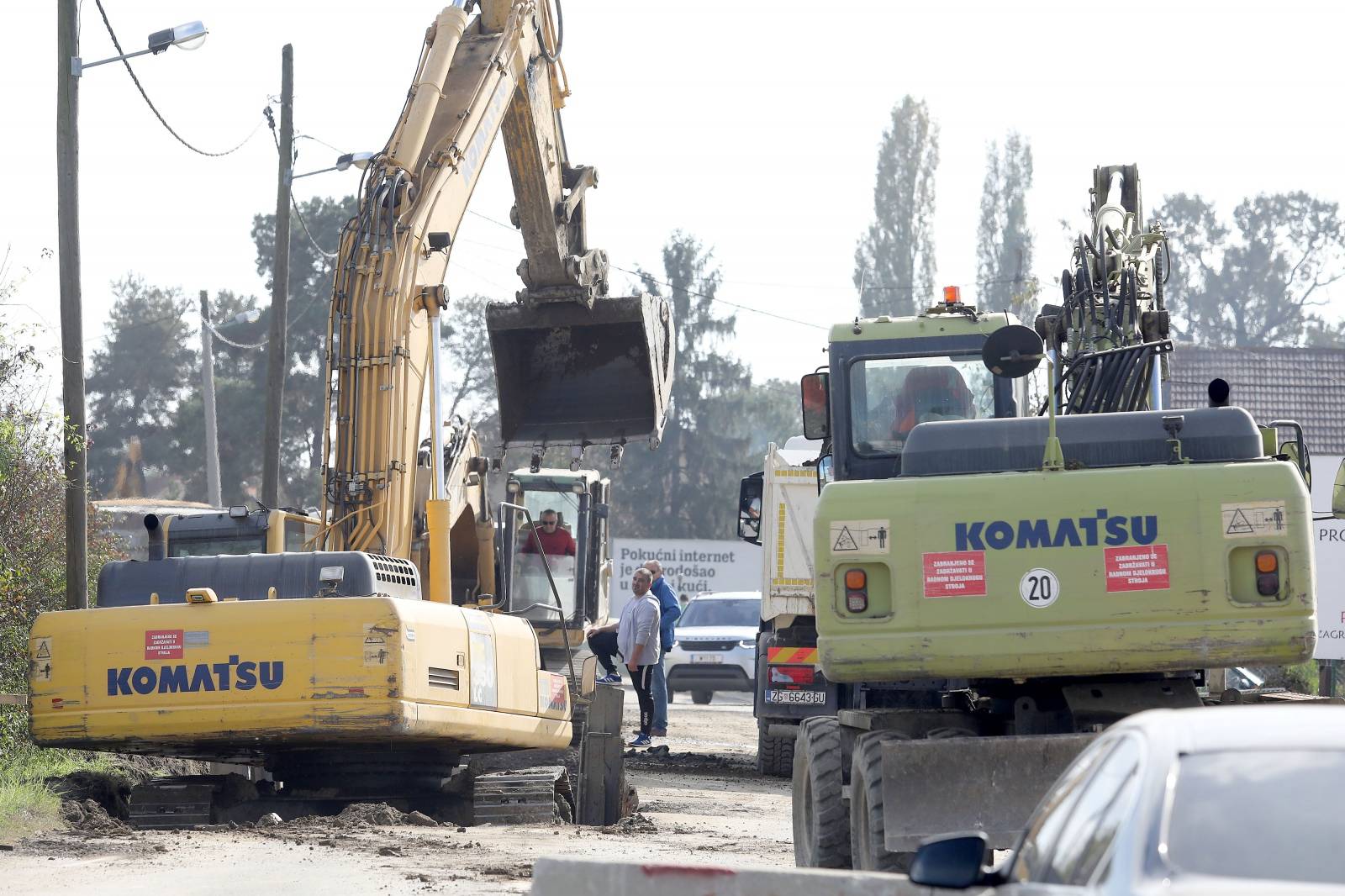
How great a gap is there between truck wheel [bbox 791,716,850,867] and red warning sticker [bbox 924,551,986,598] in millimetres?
1630

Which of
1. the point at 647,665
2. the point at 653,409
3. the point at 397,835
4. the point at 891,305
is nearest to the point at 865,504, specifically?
the point at 397,835

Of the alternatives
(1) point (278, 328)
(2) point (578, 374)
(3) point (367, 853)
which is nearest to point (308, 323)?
(1) point (278, 328)

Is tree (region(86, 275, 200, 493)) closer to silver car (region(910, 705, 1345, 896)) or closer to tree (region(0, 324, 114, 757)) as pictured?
tree (region(0, 324, 114, 757))

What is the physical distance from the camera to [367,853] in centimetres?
1107

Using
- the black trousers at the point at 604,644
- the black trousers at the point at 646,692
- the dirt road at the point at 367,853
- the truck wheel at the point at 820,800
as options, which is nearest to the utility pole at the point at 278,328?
the black trousers at the point at 604,644

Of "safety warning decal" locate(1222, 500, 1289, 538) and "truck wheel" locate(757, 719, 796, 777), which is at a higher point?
"safety warning decal" locate(1222, 500, 1289, 538)

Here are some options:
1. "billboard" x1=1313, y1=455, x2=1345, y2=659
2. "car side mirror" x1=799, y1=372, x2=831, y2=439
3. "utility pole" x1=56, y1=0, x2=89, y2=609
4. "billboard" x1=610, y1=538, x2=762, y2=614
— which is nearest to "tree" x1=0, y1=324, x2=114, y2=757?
"utility pole" x1=56, y1=0, x2=89, y2=609

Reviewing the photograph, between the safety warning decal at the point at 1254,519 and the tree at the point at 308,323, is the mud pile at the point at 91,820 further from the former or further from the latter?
the tree at the point at 308,323

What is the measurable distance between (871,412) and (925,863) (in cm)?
806

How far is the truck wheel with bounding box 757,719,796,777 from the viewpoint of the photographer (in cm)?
1773

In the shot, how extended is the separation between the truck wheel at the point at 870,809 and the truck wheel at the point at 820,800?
0.97ft

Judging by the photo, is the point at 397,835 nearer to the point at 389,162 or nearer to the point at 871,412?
the point at 871,412

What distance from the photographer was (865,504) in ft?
28.1

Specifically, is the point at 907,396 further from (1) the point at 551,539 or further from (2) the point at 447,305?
(1) the point at 551,539
